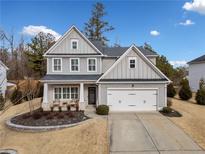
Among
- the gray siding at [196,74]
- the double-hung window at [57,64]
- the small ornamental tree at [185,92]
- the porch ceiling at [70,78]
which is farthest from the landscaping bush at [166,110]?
the gray siding at [196,74]

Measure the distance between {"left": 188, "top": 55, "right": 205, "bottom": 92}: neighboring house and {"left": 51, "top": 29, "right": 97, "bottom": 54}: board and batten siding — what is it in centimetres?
1904

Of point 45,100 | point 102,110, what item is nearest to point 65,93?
point 45,100

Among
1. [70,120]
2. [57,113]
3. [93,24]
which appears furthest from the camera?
[93,24]

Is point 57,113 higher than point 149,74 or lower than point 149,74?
lower

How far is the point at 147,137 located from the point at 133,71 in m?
8.80

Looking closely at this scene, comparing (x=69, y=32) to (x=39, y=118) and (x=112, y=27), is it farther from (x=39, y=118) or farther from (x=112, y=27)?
(x=112, y=27)

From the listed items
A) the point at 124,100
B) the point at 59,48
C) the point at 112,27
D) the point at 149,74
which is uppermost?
the point at 112,27

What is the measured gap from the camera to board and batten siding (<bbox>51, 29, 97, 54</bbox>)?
25.0 meters

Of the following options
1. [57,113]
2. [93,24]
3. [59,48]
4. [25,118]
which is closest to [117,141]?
[57,113]

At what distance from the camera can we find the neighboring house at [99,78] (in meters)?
22.6

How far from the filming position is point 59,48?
985 inches

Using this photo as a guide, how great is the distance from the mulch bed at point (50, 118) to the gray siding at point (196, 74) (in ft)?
73.3

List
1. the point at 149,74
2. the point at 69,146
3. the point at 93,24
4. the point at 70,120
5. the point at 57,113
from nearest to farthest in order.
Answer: the point at 69,146 < the point at 70,120 < the point at 57,113 < the point at 149,74 < the point at 93,24

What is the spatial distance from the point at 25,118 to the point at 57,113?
2.77 m
